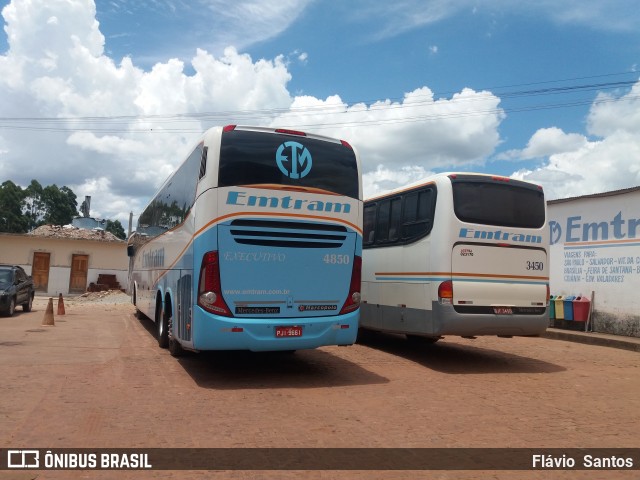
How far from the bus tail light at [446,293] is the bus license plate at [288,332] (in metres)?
2.59

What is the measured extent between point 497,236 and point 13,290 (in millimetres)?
16057

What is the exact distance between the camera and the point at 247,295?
7945mm

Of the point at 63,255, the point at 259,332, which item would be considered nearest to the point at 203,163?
the point at 259,332

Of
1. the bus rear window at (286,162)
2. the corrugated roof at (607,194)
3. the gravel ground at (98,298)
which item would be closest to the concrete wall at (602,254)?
the corrugated roof at (607,194)

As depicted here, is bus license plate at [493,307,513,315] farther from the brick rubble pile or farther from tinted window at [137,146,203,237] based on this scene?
the brick rubble pile

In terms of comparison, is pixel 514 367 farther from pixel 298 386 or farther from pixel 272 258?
pixel 272 258

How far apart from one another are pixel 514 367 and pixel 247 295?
5.36 metres

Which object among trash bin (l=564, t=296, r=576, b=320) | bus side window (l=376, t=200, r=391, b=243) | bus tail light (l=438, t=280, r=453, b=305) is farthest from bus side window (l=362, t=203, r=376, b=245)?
trash bin (l=564, t=296, r=576, b=320)

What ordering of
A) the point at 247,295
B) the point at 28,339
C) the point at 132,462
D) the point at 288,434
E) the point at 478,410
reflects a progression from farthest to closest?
the point at 28,339, the point at 247,295, the point at 478,410, the point at 288,434, the point at 132,462

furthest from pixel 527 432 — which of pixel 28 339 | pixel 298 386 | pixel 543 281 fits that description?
pixel 28 339

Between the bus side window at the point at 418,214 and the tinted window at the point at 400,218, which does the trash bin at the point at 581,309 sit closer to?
the tinted window at the point at 400,218

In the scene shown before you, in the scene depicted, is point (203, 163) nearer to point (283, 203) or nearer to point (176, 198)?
point (283, 203)

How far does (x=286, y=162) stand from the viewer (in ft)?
27.0

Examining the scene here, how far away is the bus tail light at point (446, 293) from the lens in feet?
30.5
